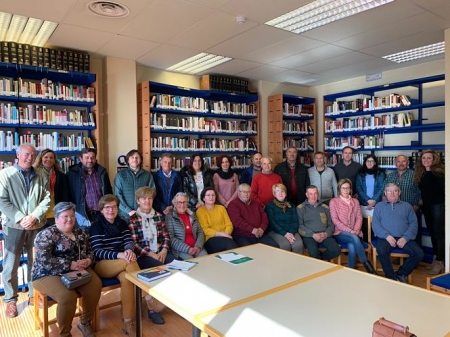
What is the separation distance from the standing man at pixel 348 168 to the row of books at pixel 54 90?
3976 mm

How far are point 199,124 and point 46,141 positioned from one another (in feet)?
8.03

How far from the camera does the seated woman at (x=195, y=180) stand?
473 cm

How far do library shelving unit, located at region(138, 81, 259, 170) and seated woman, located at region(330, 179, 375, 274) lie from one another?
7.89 feet

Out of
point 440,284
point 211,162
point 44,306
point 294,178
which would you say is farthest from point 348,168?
point 44,306

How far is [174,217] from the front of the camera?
3705 millimetres

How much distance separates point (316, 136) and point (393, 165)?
1775mm

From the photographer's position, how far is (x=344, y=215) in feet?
14.6

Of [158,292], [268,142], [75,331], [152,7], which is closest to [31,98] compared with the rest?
[152,7]

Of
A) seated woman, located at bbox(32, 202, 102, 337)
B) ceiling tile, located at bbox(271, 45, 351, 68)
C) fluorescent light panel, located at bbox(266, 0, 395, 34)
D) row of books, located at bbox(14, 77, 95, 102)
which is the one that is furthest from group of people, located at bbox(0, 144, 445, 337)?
fluorescent light panel, located at bbox(266, 0, 395, 34)

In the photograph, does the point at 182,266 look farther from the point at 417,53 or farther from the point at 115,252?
the point at 417,53

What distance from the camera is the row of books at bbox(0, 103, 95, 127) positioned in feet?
13.7

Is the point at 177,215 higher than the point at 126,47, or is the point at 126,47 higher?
the point at 126,47

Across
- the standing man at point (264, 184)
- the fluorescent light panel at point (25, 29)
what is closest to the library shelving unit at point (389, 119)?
the standing man at point (264, 184)

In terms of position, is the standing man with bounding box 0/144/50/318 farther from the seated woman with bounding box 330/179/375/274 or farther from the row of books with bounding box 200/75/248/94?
the seated woman with bounding box 330/179/375/274
